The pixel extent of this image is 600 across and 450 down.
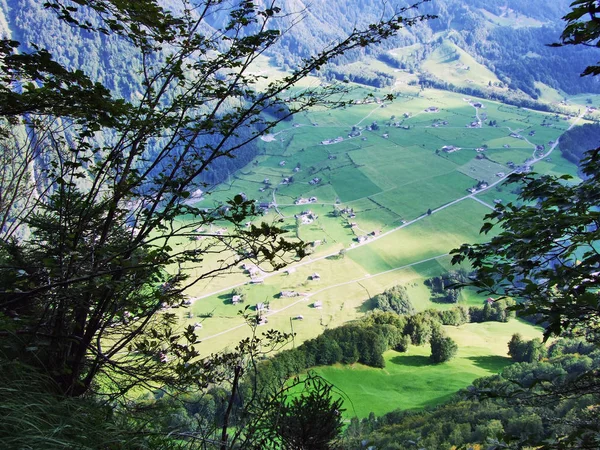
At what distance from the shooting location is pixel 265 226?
3209 mm

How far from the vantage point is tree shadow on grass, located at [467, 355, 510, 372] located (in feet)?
145

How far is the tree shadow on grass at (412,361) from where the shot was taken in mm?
43625

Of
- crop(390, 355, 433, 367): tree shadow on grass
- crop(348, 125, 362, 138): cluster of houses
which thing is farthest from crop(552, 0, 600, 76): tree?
crop(348, 125, 362, 138): cluster of houses

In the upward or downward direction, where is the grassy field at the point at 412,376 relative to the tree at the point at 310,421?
downward

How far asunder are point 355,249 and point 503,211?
2655 inches

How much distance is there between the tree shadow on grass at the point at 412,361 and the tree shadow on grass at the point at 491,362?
5.14m

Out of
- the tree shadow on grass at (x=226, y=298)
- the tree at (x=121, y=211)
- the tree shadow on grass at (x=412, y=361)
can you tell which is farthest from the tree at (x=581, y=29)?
the tree shadow on grass at (x=226, y=298)

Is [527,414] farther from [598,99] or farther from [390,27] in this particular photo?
[598,99]

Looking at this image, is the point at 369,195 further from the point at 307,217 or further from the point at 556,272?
the point at 556,272

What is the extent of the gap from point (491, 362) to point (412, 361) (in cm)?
891

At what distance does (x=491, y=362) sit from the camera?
45.5 metres

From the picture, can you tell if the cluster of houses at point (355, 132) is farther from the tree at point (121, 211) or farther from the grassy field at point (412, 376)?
the tree at point (121, 211)

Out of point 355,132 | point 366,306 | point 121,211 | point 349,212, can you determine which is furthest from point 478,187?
point 121,211

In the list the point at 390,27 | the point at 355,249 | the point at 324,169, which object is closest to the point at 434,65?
the point at 324,169
